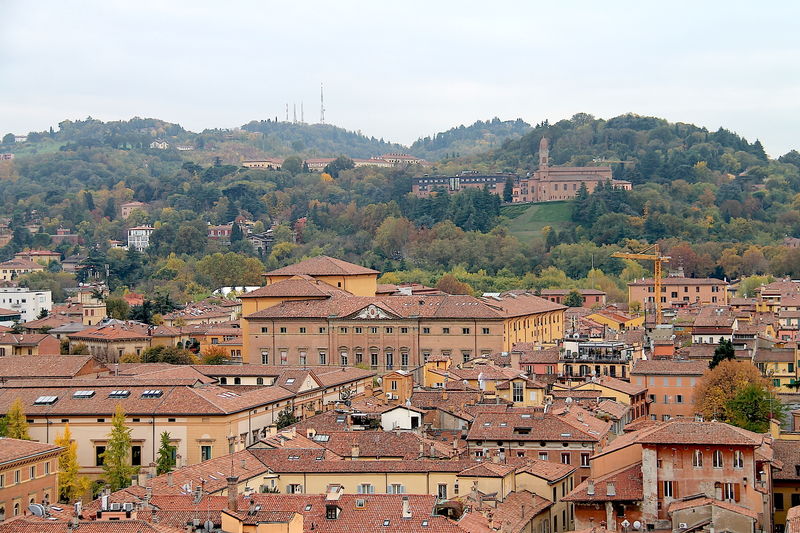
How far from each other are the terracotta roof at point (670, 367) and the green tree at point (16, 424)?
761 inches

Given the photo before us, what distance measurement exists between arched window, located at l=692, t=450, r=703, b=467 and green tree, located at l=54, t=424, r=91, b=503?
14.6m

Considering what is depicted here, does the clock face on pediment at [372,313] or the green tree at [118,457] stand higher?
the clock face on pediment at [372,313]

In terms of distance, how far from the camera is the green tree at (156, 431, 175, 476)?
35.0 meters

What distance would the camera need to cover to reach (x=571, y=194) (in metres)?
140

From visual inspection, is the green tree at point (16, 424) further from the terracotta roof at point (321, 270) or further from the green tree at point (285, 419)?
the terracotta roof at point (321, 270)

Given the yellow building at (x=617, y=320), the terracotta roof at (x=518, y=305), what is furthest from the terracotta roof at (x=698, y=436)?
the yellow building at (x=617, y=320)

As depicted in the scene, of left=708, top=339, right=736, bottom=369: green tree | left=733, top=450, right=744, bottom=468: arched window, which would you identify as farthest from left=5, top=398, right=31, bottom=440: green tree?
left=708, top=339, right=736, bottom=369: green tree

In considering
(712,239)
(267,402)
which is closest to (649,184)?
(712,239)

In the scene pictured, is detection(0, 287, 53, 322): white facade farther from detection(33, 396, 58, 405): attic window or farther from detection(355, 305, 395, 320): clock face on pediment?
detection(33, 396, 58, 405): attic window

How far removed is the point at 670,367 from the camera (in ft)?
152

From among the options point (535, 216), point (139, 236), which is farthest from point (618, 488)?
point (139, 236)

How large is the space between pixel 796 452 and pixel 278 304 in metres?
37.1

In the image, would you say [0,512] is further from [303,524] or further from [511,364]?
[511,364]

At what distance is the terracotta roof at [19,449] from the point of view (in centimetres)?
3079
